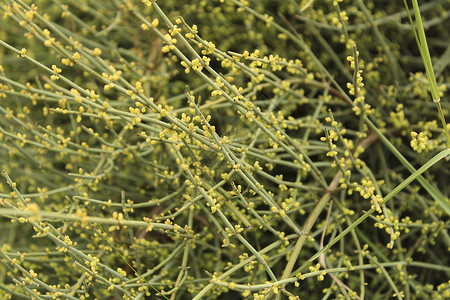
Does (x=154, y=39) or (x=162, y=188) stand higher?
(x=154, y=39)

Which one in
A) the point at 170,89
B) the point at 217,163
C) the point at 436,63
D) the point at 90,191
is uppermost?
the point at 436,63

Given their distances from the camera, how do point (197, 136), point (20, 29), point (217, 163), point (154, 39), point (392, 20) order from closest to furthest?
point (197, 136), point (217, 163), point (392, 20), point (154, 39), point (20, 29)

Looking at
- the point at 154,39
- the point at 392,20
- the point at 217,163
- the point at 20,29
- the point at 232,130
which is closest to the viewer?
the point at 217,163

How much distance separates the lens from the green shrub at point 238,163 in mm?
966

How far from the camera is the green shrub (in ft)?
3.17

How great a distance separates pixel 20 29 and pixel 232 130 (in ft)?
3.39

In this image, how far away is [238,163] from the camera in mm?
952

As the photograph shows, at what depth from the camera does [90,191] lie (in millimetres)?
1262

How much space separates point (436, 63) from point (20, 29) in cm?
144

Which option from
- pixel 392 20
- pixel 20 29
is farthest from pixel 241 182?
pixel 20 29

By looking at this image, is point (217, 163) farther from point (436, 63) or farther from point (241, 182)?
point (436, 63)

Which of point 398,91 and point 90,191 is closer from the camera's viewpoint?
point 90,191

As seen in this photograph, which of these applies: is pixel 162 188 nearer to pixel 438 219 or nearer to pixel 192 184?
pixel 192 184

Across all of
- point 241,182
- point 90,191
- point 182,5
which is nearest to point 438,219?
point 241,182
